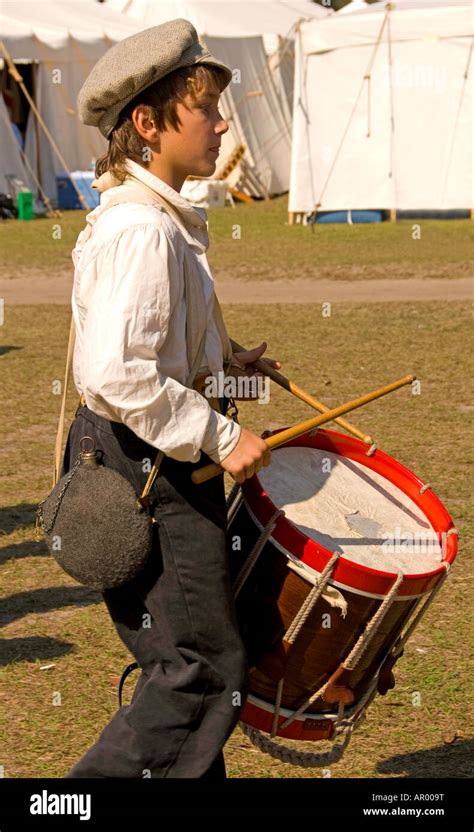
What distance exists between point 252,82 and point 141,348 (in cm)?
2042

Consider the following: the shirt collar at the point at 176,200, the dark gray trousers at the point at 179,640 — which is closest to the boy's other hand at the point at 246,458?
the dark gray trousers at the point at 179,640

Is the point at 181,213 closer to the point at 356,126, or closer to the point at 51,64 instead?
the point at 356,126

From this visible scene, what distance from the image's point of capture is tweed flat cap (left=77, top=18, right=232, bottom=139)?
2578 millimetres

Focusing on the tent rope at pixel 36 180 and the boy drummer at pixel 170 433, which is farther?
the tent rope at pixel 36 180

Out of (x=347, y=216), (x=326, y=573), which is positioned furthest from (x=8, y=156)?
(x=326, y=573)

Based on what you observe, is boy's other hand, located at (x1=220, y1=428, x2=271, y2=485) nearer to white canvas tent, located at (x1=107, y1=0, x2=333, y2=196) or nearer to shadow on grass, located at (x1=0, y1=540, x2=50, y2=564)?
shadow on grass, located at (x1=0, y1=540, x2=50, y2=564)

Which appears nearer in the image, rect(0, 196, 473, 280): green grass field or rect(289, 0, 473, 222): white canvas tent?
rect(0, 196, 473, 280): green grass field

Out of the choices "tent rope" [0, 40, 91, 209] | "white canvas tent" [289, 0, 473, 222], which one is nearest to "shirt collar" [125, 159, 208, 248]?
"white canvas tent" [289, 0, 473, 222]

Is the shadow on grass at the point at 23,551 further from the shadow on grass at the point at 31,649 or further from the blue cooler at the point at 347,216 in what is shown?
the blue cooler at the point at 347,216

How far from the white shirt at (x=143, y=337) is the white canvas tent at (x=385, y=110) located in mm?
15351

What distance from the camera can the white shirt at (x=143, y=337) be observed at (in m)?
2.46

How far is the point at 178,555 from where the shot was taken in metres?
2.63
